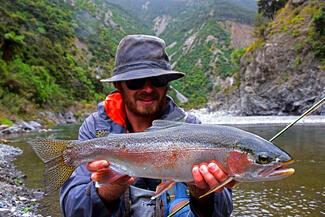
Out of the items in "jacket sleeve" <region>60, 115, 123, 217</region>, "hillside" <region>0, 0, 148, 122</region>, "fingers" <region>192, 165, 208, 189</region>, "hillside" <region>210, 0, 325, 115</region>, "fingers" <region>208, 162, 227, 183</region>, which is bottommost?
"hillside" <region>0, 0, 148, 122</region>

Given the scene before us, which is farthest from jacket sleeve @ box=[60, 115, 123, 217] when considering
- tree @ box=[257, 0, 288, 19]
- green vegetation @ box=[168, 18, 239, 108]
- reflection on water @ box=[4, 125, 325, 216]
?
green vegetation @ box=[168, 18, 239, 108]

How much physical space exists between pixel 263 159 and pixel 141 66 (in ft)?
4.85

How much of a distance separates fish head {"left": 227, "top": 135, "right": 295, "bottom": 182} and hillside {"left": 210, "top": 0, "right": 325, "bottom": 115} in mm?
41412

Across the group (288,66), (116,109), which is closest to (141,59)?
(116,109)

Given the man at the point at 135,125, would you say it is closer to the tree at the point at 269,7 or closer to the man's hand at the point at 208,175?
the man's hand at the point at 208,175

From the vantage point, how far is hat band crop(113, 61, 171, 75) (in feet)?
12.1

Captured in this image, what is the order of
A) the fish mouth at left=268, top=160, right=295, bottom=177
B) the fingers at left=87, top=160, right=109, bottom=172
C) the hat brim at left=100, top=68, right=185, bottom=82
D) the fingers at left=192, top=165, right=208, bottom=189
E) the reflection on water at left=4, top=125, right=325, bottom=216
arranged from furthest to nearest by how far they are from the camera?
the reflection on water at left=4, top=125, right=325, bottom=216 → the hat brim at left=100, top=68, right=185, bottom=82 → the fingers at left=87, top=160, right=109, bottom=172 → the fingers at left=192, top=165, right=208, bottom=189 → the fish mouth at left=268, top=160, right=295, bottom=177

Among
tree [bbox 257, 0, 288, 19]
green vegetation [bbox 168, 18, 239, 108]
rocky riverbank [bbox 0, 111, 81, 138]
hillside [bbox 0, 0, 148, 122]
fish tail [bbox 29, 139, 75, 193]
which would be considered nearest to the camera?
fish tail [bbox 29, 139, 75, 193]

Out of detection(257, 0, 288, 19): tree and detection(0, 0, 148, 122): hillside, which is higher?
detection(257, 0, 288, 19): tree

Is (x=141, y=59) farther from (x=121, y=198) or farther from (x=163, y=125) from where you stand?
(x=121, y=198)

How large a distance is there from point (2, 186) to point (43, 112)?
3487cm

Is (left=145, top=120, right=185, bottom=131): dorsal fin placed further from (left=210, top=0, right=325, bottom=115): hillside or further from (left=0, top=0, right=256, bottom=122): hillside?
(left=210, top=0, right=325, bottom=115): hillside

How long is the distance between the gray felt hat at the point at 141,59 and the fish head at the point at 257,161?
1.13m

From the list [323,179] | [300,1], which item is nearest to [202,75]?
[300,1]
